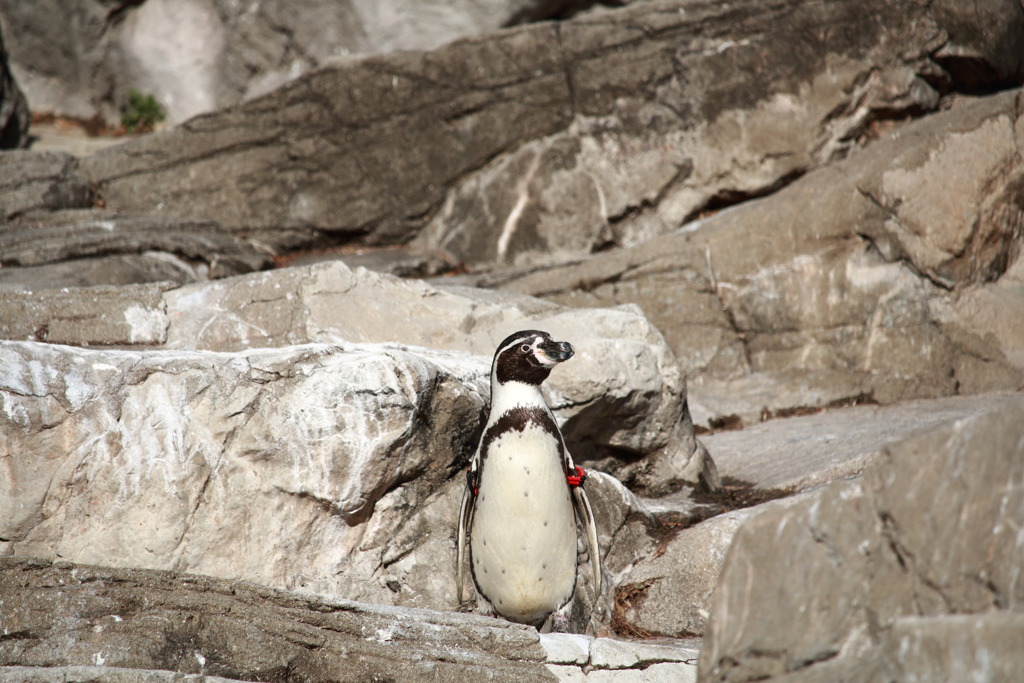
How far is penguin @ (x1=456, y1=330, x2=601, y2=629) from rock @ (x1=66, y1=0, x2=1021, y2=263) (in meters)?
4.29

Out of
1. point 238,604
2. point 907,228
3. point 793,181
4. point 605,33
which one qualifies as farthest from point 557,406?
point 605,33

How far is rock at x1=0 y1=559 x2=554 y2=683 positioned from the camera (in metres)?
2.81

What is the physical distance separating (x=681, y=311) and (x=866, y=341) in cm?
138

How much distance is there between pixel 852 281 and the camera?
21.9ft

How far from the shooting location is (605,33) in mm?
8125

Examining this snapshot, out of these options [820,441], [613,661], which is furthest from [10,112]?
[613,661]

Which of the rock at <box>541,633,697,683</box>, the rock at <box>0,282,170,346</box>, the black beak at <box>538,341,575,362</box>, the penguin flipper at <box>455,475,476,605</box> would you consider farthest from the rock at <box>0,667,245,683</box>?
the rock at <box>0,282,170,346</box>

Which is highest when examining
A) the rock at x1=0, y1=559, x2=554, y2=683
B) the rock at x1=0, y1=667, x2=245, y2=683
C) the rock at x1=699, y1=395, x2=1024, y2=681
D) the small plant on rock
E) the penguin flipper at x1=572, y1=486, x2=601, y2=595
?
the rock at x1=699, y1=395, x2=1024, y2=681

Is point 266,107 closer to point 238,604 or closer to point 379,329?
point 379,329

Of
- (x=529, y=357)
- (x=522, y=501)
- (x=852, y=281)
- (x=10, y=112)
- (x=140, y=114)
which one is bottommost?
(x=140, y=114)

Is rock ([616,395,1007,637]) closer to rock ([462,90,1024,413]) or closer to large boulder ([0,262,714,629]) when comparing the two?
large boulder ([0,262,714,629])

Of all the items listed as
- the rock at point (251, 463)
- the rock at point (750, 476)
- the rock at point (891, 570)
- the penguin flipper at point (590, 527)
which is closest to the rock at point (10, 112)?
the rock at point (251, 463)

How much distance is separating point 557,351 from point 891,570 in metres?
1.95

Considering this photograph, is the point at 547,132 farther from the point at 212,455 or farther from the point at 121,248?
the point at 212,455
